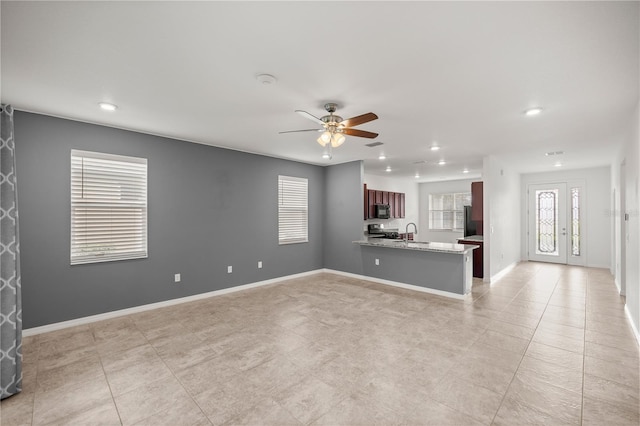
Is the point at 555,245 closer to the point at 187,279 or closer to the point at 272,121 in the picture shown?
the point at 272,121

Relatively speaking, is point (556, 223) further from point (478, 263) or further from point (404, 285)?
point (404, 285)

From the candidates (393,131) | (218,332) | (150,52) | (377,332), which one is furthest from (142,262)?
(393,131)

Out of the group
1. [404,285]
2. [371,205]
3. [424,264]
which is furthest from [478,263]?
[371,205]

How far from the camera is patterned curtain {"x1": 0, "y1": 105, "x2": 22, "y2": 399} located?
2.36m

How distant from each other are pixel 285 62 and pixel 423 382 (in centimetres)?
290

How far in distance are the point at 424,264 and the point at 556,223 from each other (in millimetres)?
5338

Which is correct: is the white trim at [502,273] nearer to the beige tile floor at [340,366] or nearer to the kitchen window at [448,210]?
the beige tile floor at [340,366]

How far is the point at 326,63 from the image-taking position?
7.61ft

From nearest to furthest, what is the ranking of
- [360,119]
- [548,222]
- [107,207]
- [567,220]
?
[360,119] → [107,207] → [567,220] → [548,222]

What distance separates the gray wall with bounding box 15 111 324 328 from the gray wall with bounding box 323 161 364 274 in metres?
0.09

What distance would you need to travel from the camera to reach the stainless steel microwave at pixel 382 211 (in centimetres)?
840

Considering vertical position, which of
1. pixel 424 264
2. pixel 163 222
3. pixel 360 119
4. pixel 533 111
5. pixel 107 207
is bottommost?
pixel 424 264

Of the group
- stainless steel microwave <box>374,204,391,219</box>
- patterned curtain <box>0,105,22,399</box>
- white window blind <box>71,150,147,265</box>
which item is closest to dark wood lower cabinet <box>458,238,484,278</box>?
stainless steel microwave <box>374,204,391,219</box>

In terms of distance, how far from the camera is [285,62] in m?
2.31
